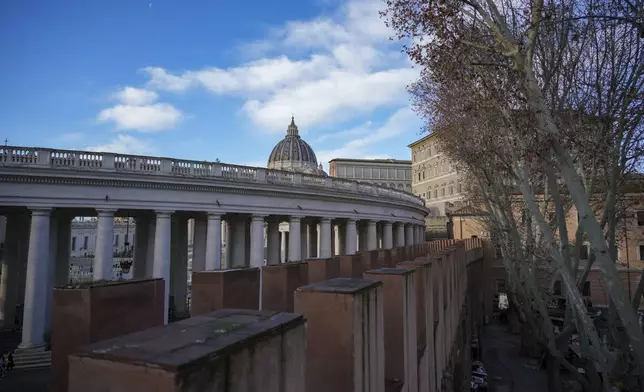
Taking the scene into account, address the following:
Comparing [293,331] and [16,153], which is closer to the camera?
[293,331]

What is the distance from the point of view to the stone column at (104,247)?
64.0ft

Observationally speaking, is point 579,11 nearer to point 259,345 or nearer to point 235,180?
point 259,345

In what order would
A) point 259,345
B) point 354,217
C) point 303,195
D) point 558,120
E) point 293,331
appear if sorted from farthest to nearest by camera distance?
point 354,217
point 303,195
point 558,120
point 293,331
point 259,345

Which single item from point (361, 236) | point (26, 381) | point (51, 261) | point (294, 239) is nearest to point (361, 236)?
point (361, 236)

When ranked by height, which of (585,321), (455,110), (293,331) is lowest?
(585,321)

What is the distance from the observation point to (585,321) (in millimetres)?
10695

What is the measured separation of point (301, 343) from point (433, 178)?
75.3m

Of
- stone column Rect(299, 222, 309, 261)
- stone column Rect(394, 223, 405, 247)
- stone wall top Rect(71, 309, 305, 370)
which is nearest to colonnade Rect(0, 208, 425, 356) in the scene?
stone column Rect(299, 222, 309, 261)

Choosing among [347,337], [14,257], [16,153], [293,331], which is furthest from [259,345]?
[14,257]

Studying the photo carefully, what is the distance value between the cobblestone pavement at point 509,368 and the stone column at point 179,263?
20.2m

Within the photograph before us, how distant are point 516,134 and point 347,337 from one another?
32.9 feet

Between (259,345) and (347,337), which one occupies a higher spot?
(259,345)

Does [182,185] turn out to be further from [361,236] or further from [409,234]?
[409,234]

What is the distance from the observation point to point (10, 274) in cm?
2392
